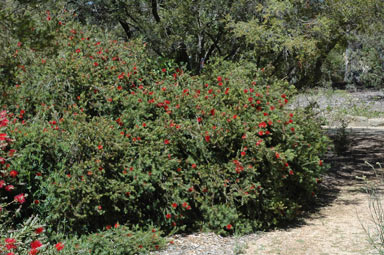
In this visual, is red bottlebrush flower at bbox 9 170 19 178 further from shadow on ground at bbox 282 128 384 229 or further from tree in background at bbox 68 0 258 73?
tree in background at bbox 68 0 258 73

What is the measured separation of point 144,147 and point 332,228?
2526 mm

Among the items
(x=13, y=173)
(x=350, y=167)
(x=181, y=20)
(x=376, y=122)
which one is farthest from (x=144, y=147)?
(x=376, y=122)

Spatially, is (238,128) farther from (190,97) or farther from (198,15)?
(198,15)

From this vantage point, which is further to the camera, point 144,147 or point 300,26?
point 300,26

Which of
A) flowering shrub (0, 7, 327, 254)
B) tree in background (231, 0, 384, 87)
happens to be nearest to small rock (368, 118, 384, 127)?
tree in background (231, 0, 384, 87)

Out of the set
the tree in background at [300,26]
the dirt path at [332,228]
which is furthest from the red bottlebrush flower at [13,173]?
the tree in background at [300,26]

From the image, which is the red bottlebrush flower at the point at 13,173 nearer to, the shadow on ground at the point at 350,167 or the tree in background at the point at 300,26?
the shadow on ground at the point at 350,167

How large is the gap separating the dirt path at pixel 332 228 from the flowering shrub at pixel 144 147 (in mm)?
302

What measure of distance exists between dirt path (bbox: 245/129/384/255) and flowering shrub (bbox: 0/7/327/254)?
0.99ft

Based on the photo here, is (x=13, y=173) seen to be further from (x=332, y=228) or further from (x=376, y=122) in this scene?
(x=376, y=122)

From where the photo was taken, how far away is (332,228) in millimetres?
5637

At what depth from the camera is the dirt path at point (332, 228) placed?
4883mm

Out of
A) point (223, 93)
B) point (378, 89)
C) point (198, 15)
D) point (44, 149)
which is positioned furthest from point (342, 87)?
point (44, 149)

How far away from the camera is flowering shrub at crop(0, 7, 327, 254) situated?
4.62m
